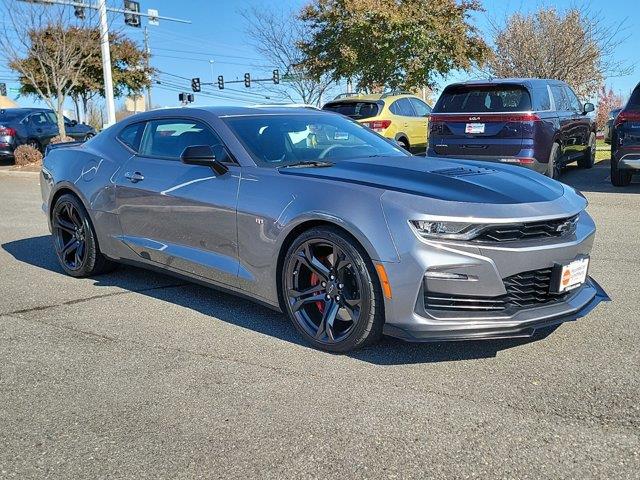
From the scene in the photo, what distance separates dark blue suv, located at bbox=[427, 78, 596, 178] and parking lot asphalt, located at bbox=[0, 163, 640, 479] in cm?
499

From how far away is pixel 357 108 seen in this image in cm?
1333

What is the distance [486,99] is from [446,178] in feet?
21.2

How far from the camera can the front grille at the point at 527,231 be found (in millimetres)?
3396

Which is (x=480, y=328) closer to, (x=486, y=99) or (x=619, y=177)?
(x=486, y=99)

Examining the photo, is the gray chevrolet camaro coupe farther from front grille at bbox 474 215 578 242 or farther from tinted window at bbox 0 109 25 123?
tinted window at bbox 0 109 25 123

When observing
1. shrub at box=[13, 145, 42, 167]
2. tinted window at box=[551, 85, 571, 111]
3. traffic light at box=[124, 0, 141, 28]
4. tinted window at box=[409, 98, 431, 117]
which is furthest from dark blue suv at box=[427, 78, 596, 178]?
traffic light at box=[124, 0, 141, 28]

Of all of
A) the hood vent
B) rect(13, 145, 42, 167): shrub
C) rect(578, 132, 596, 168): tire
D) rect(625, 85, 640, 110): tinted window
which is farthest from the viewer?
rect(13, 145, 42, 167): shrub

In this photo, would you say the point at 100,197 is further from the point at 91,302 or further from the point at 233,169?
the point at 233,169

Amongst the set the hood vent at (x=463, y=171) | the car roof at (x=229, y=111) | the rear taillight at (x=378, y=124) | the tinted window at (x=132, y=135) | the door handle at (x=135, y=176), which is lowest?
the door handle at (x=135, y=176)

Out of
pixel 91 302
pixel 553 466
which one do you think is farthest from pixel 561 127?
pixel 553 466

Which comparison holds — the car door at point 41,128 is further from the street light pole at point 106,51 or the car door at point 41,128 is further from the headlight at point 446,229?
the headlight at point 446,229

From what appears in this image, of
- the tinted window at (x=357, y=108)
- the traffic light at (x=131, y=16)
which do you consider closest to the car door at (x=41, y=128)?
the traffic light at (x=131, y=16)

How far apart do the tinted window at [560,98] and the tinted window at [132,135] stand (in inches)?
291

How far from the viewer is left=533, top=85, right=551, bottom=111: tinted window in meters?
9.66
